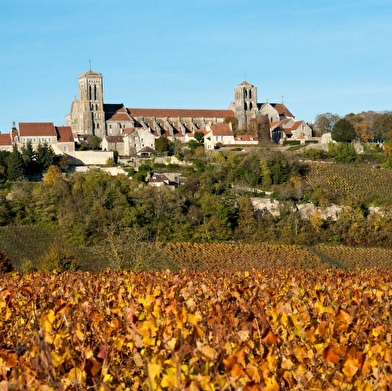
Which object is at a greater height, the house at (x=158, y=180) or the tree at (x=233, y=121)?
the tree at (x=233, y=121)

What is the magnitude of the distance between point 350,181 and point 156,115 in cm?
3559

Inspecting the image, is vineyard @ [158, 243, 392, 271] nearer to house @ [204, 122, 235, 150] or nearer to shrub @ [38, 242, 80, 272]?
shrub @ [38, 242, 80, 272]

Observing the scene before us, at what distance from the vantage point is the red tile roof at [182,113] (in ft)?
281

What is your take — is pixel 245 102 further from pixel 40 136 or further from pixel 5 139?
pixel 5 139

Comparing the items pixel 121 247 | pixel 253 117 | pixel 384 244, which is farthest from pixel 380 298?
pixel 253 117

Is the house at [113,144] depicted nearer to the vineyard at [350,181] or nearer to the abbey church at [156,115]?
the abbey church at [156,115]

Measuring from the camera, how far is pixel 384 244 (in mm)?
44000

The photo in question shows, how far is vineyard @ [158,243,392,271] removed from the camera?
36188mm

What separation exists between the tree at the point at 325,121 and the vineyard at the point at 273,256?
43.5 m

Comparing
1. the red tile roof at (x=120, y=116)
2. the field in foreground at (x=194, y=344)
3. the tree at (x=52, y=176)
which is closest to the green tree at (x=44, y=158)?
the tree at (x=52, y=176)

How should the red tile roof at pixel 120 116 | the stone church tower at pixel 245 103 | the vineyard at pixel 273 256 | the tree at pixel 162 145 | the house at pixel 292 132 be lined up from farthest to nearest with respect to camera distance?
the stone church tower at pixel 245 103
the red tile roof at pixel 120 116
the house at pixel 292 132
the tree at pixel 162 145
the vineyard at pixel 273 256

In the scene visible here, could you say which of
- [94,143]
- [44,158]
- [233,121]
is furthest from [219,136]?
[44,158]

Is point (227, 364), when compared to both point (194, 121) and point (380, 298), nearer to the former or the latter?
point (380, 298)

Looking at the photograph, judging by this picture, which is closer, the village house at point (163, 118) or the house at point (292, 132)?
the village house at point (163, 118)
